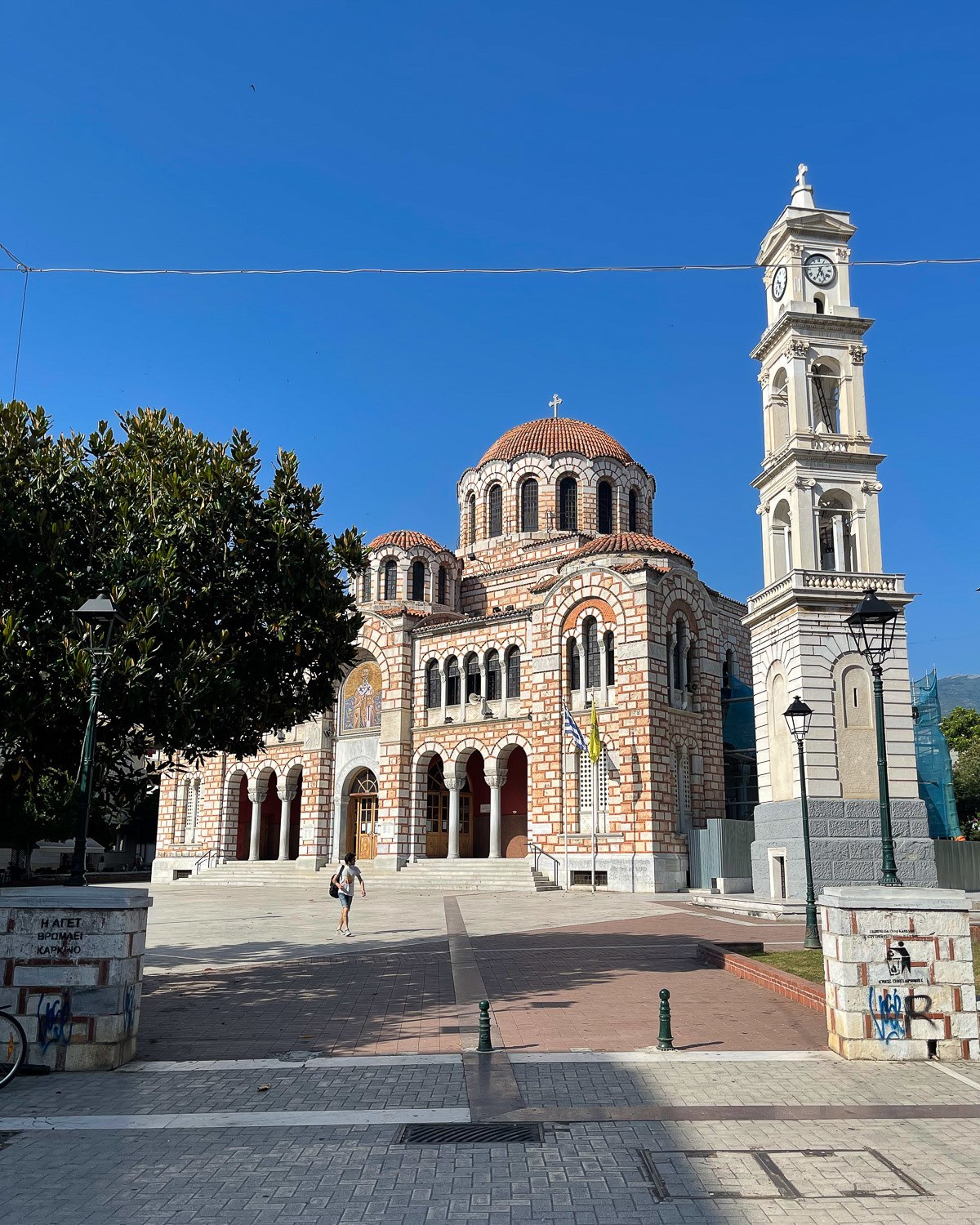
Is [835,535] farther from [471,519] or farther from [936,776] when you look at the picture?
[471,519]

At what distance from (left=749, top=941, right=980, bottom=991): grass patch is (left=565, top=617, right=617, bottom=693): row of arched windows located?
17.1 metres

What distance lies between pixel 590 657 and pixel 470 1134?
26851 millimetres

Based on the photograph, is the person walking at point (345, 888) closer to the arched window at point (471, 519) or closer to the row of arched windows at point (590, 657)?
the row of arched windows at point (590, 657)

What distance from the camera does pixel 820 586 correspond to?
23.9 meters

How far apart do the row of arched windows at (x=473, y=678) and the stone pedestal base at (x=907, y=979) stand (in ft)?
87.8

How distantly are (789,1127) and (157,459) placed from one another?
10316mm

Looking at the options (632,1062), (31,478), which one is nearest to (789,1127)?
(632,1062)

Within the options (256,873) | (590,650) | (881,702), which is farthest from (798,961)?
(256,873)

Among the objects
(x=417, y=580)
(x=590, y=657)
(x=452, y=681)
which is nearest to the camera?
(x=590, y=657)

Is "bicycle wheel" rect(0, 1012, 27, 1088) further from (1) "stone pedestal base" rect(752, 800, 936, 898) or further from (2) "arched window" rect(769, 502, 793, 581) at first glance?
(2) "arched window" rect(769, 502, 793, 581)

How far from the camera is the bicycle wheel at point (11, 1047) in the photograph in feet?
26.6

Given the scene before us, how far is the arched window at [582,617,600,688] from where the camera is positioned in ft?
109

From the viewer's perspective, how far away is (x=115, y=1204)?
18.4 ft

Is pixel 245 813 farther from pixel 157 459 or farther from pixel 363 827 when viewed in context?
pixel 157 459
